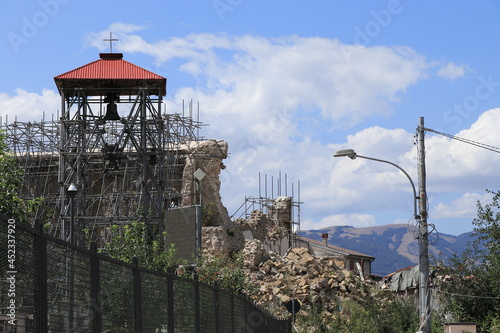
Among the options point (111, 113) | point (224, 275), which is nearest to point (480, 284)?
point (224, 275)

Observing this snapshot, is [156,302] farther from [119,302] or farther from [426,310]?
[426,310]

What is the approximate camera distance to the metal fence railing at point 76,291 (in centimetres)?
547

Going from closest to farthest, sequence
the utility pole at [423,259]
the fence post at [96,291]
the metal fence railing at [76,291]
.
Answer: the metal fence railing at [76,291] → the fence post at [96,291] → the utility pole at [423,259]

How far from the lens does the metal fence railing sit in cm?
547

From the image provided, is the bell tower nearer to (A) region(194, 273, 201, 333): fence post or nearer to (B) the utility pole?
(B) the utility pole

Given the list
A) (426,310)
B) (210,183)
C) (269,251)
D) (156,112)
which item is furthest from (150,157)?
(426,310)

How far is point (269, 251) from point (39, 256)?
4843cm

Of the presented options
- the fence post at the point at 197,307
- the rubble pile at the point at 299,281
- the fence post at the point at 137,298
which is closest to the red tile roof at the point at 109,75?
the rubble pile at the point at 299,281

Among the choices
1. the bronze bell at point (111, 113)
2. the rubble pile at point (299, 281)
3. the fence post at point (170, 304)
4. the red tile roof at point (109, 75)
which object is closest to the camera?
the fence post at point (170, 304)

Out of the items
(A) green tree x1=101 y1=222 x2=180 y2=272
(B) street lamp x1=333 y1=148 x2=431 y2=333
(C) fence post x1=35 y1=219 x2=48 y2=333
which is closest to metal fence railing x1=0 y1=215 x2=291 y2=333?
(C) fence post x1=35 y1=219 x2=48 y2=333

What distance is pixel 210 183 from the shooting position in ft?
173

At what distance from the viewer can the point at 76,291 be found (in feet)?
22.2

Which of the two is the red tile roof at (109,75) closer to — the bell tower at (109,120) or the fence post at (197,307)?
the bell tower at (109,120)

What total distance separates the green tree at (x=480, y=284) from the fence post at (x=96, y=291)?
30605 mm
